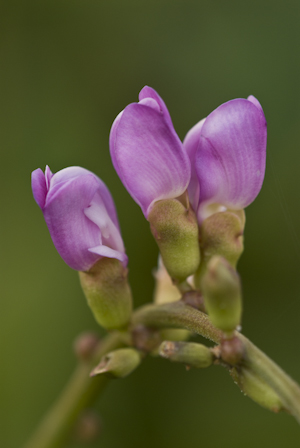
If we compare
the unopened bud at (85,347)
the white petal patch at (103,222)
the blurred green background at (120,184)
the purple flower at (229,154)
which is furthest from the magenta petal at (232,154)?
the blurred green background at (120,184)

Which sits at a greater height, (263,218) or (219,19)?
(219,19)

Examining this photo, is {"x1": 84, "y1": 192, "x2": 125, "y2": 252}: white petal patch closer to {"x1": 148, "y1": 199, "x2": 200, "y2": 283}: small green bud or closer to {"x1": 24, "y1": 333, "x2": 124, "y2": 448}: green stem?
{"x1": 148, "y1": 199, "x2": 200, "y2": 283}: small green bud

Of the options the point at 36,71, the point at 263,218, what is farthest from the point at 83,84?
the point at 263,218

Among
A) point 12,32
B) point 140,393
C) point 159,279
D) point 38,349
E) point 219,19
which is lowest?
point 140,393

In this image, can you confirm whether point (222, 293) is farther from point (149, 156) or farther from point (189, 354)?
point (149, 156)

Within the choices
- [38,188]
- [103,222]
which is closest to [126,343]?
[103,222]

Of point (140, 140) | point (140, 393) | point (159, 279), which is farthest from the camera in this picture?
point (140, 393)

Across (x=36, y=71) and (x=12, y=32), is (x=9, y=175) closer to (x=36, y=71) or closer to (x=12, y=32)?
(x=36, y=71)
